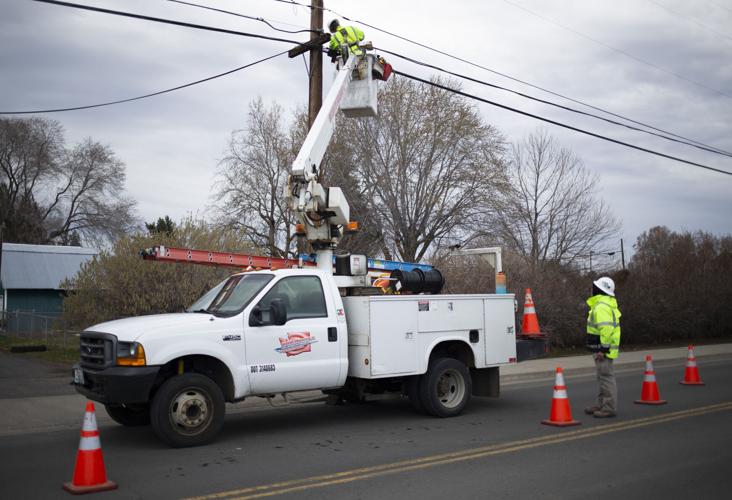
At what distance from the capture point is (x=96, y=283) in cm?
2106

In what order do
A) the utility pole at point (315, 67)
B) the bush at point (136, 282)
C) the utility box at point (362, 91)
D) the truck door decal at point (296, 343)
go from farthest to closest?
the bush at point (136, 282) < the utility pole at point (315, 67) < the utility box at point (362, 91) < the truck door decal at point (296, 343)

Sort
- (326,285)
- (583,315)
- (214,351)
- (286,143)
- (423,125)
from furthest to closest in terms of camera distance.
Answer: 1. (286,143)
2. (423,125)
3. (583,315)
4. (326,285)
5. (214,351)

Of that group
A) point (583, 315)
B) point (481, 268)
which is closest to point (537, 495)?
point (481, 268)

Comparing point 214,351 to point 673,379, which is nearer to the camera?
point 214,351

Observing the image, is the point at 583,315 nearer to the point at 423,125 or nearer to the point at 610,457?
the point at 423,125

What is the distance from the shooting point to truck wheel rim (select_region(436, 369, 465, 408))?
10.3 meters

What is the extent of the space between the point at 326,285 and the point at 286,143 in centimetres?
2517

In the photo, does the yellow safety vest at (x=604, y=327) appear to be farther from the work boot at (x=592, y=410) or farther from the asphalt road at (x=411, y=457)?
the asphalt road at (x=411, y=457)

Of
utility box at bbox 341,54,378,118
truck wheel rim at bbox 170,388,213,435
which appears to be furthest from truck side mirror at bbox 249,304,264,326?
utility box at bbox 341,54,378,118

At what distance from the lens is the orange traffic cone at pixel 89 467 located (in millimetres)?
6223

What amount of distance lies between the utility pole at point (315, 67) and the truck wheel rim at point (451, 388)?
6.30m

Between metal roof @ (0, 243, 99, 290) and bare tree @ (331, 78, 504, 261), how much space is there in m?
20.4

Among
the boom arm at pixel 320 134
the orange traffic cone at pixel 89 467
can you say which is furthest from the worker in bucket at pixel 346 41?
the orange traffic cone at pixel 89 467

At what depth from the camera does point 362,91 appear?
12.6 metres
